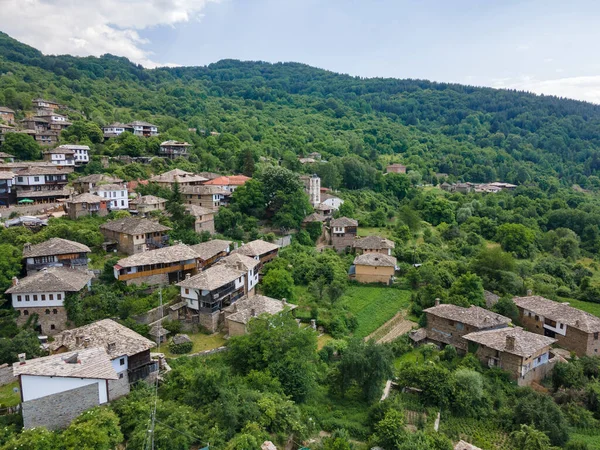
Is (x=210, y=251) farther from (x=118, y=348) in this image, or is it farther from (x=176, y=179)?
(x=176, y=179)

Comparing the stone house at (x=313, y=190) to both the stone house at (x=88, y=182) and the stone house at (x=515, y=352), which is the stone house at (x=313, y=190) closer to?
the stone house at (x=88, y=182)

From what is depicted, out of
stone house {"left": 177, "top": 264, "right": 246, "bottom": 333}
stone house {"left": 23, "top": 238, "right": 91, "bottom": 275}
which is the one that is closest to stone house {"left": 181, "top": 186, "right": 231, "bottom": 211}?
stone house {"left": 23, "top": 238, "right": 91, "bottom": 275}

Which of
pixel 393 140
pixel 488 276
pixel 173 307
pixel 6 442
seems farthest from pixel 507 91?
pixel 6 442

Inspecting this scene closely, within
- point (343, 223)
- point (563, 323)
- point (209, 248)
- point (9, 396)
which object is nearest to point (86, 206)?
→ point (209, 248)

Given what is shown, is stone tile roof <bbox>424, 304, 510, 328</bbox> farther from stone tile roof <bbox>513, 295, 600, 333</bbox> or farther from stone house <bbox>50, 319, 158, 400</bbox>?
stone house <bbox>50, 319, 158, 400</bbox>

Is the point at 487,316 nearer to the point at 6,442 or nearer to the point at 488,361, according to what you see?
the point at 488,361
